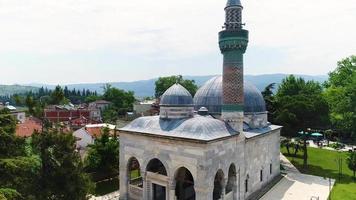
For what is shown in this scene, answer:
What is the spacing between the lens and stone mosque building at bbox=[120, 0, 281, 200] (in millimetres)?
19094

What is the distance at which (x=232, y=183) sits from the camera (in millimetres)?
22359

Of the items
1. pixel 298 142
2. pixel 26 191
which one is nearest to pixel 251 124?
pixel 298 142

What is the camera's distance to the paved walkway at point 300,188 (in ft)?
82.0

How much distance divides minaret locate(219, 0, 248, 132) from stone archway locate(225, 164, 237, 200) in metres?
3.10

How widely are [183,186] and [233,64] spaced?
10.6 meters

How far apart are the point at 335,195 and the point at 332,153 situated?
17.3m

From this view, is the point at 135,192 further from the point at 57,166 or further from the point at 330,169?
the point at 330,169

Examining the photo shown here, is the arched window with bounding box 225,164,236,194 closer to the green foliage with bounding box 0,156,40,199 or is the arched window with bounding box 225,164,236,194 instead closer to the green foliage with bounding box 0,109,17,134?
the green foliage with bounding box 0,156,40,199

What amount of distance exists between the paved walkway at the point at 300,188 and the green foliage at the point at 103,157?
1336cm

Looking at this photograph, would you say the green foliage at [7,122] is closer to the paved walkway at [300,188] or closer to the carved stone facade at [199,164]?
the carved stone facade at [199,164]

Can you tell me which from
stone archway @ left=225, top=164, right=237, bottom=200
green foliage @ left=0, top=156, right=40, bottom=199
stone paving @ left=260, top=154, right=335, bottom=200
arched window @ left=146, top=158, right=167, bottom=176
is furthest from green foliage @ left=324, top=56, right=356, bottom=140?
green foliage @ left=0, top=156, right=40, bottom=199

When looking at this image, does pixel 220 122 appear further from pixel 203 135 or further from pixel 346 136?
pixel 346 136

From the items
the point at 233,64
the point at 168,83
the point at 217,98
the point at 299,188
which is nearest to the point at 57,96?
the point at 233,64

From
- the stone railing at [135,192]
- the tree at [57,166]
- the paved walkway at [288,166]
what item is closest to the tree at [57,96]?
the tree at [57,166]
